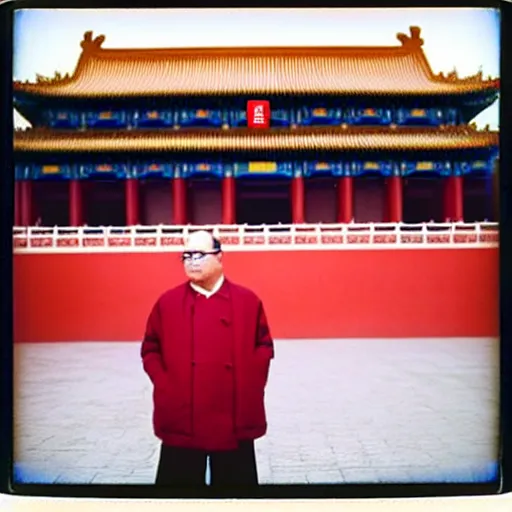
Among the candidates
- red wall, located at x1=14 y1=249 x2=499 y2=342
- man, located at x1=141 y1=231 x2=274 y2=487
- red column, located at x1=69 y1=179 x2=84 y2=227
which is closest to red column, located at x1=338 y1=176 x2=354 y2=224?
red wall, located at x1=14 y1=249 x2=499 y2=342

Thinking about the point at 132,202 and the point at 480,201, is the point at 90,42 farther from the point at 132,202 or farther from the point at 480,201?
the point at 480,201

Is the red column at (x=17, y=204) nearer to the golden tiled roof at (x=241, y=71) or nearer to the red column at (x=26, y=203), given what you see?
the red column at (x=26, y=203)

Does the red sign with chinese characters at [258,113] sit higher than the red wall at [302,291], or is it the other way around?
the red sign with chinese characters at [258,113]

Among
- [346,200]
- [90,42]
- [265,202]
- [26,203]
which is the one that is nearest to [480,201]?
[346,200]

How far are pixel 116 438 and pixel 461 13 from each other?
151 cm

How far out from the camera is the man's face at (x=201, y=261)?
155 centimetres

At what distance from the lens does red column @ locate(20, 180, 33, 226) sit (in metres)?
1.59

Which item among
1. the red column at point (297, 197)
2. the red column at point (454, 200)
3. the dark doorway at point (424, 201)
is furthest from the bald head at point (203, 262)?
the red column at point (454, 200)

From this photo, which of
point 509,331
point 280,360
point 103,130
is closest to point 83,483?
point 280,360

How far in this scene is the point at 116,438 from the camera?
1600 millimetres

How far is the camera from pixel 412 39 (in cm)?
155

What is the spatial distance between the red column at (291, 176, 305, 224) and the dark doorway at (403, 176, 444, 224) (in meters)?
0.32

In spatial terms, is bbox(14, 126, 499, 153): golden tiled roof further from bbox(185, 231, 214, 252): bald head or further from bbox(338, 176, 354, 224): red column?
bbox(185, 231, 214, 252): bald head

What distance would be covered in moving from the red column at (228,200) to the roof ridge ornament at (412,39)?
0.63 metres
